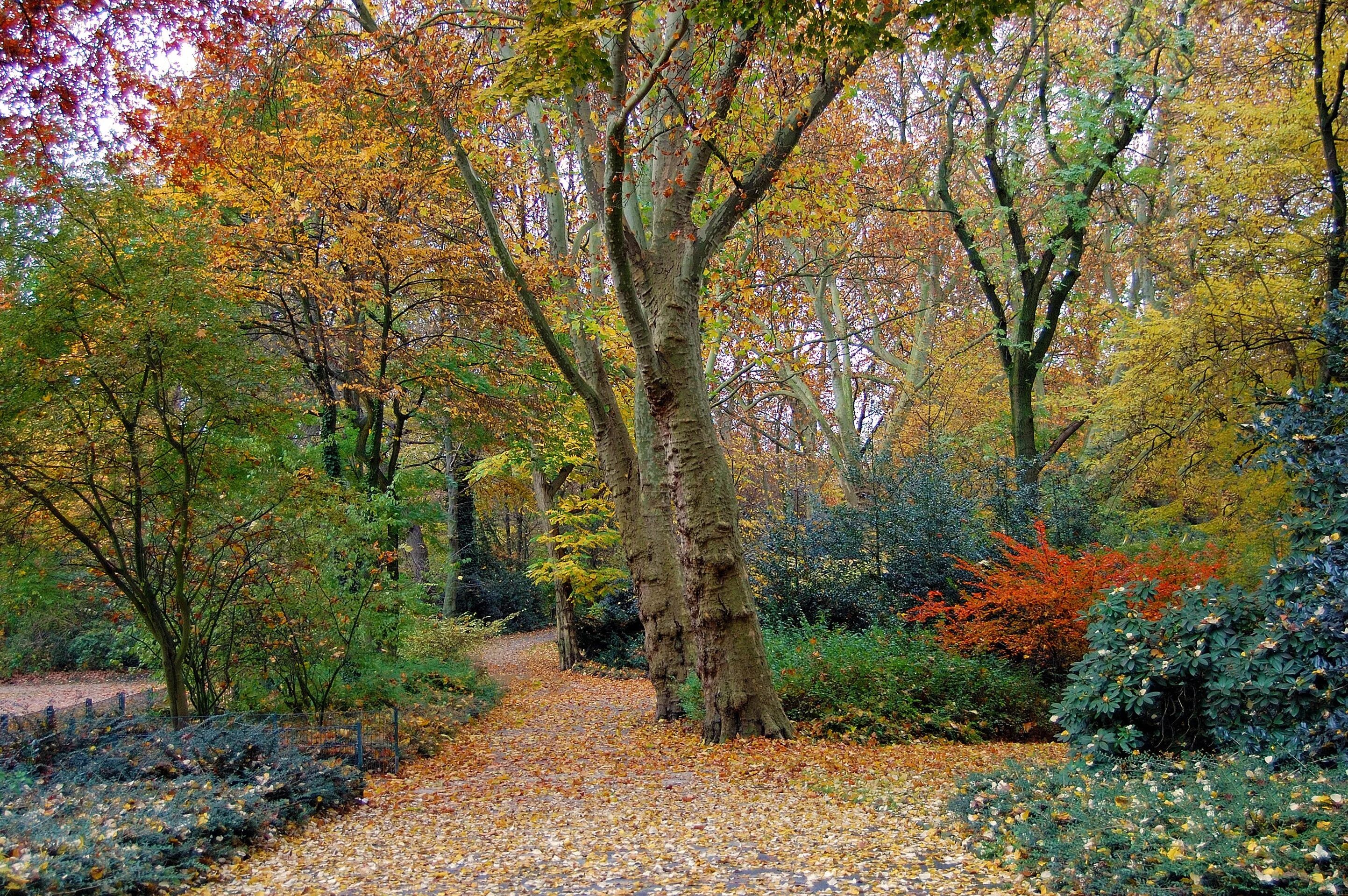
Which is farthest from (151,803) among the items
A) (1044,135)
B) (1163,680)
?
(1044,135)

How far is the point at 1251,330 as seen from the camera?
397 inches

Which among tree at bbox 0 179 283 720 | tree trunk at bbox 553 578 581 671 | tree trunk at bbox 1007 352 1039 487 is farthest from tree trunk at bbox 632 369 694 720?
tree trunk at bbox 553 578 581 671

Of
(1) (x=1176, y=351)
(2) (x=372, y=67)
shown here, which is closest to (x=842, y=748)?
(1) (x=1176, y=351)

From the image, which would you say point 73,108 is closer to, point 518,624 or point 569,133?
point 569,133

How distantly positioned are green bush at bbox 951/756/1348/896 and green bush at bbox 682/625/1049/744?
3.52 metres

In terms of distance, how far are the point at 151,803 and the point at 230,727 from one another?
2.27 metres

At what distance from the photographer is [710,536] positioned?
7.88 m

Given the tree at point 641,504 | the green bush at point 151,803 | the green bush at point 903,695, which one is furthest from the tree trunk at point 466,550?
the green bush at point 151,803

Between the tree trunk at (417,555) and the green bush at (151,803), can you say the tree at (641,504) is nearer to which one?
the green bush at (151,803)

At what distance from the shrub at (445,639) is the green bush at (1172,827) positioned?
29.2 feet

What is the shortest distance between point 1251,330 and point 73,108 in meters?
12.4

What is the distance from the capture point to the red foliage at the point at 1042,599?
29.0 ft

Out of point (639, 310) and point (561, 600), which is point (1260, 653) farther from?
point (561, 600)

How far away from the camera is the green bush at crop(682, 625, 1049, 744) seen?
8547 millimetres
